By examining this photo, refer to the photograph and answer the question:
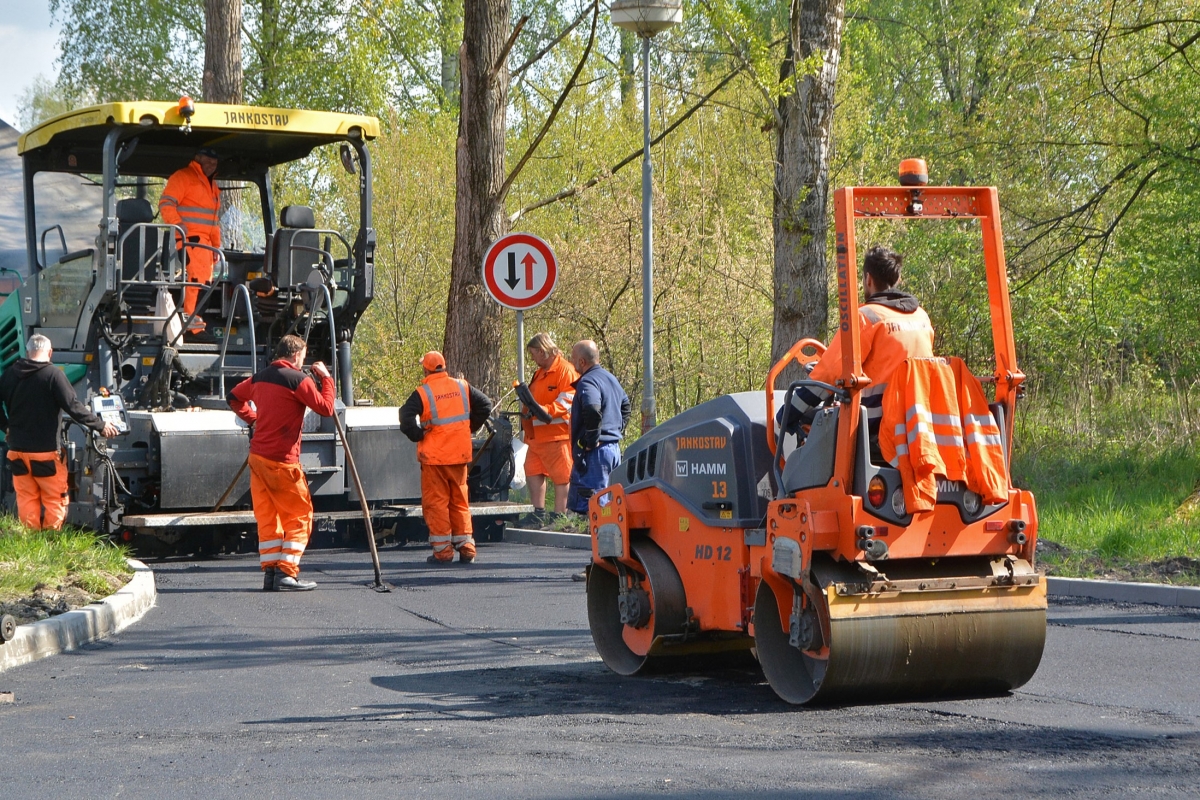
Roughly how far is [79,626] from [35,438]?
3.98 meters

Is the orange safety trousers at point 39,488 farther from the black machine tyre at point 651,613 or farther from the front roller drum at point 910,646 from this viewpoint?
the front roller drum at point 910,646

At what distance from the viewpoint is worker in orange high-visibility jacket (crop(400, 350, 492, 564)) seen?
11648mm

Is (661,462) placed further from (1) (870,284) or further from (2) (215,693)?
(2) (215,693)

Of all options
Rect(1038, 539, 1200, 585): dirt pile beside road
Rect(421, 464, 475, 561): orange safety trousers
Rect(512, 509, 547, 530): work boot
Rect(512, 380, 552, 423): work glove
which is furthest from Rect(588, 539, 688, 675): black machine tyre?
Rect(512, 509, 547, 530): work boot

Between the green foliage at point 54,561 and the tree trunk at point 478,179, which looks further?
the tree trunk at point 478,179

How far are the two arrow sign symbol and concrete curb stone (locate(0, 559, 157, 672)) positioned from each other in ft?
16.0

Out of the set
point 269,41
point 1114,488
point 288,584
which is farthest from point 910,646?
point 269,41

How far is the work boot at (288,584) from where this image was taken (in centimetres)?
1010

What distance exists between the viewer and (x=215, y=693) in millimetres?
6438

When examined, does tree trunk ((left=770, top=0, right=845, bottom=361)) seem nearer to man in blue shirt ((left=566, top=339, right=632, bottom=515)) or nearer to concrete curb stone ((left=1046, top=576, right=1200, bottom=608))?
man in blue shirt ((left=566, top=339, right=632, bottom=515))

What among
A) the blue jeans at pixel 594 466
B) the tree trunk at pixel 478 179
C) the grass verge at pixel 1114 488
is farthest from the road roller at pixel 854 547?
the tree trunk at pixel 478 179

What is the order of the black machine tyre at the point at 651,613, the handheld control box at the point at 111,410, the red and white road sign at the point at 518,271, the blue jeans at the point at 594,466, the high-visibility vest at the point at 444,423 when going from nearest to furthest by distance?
1. the black machine tyre at the point at 651,613
2. the handheld control box at the point at 111,410
3. the high-visibility vest at the point at 444,423
4. the blue jeans at the point at 594,466
5. the red and white road sign at the point at 518,271

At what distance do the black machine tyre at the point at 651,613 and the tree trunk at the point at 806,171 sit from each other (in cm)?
520

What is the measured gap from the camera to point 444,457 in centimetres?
1162
